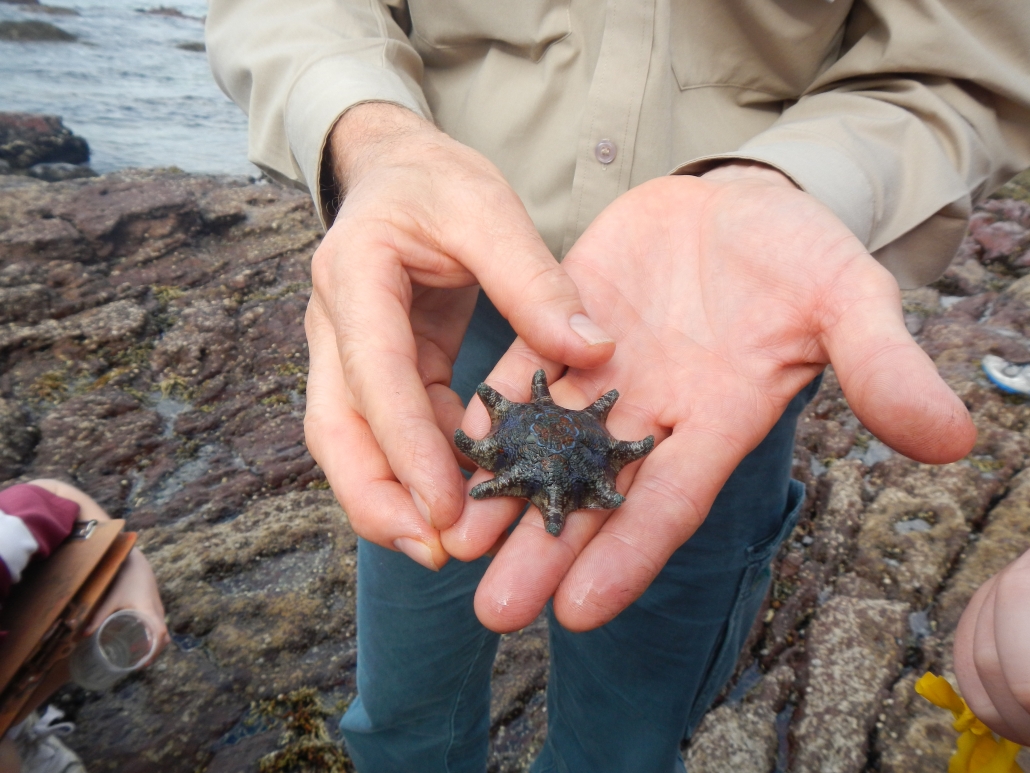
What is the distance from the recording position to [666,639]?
2658mm

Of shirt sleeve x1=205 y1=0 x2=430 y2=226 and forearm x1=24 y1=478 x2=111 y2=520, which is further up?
shirt sleeve x1=205 y1=0 x2=430 y2=226

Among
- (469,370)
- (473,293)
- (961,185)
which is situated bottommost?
(469,370)

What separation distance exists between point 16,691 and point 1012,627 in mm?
4084

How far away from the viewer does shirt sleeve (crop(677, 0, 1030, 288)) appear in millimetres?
2111

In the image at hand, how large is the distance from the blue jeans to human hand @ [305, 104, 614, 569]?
2.39 feet

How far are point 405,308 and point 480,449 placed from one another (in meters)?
0.60

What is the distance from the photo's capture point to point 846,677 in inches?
144

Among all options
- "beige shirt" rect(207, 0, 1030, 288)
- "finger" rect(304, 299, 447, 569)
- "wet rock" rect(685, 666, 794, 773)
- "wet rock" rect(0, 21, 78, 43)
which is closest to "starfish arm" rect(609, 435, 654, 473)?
"finger" rect(304, 299, 447, 569)

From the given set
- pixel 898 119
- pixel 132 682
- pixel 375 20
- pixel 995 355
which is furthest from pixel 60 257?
pixel 995 355

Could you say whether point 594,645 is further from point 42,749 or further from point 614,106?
point 42,749

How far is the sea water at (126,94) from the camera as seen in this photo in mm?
16047

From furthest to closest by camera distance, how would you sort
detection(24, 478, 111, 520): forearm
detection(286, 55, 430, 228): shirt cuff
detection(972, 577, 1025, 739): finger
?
detection(24, 478, 111, 520): forearm < detection(286, 55, 430, 228): shirt cuff < detection(972, 577, 1025, 739): finger

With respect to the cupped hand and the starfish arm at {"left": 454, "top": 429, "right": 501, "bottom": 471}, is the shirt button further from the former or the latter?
the starfish arm at {"left": 454, "top": 429, "right": 501, "bottom": 471}

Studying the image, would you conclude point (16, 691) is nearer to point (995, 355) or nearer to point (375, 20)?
point (375, 20)
